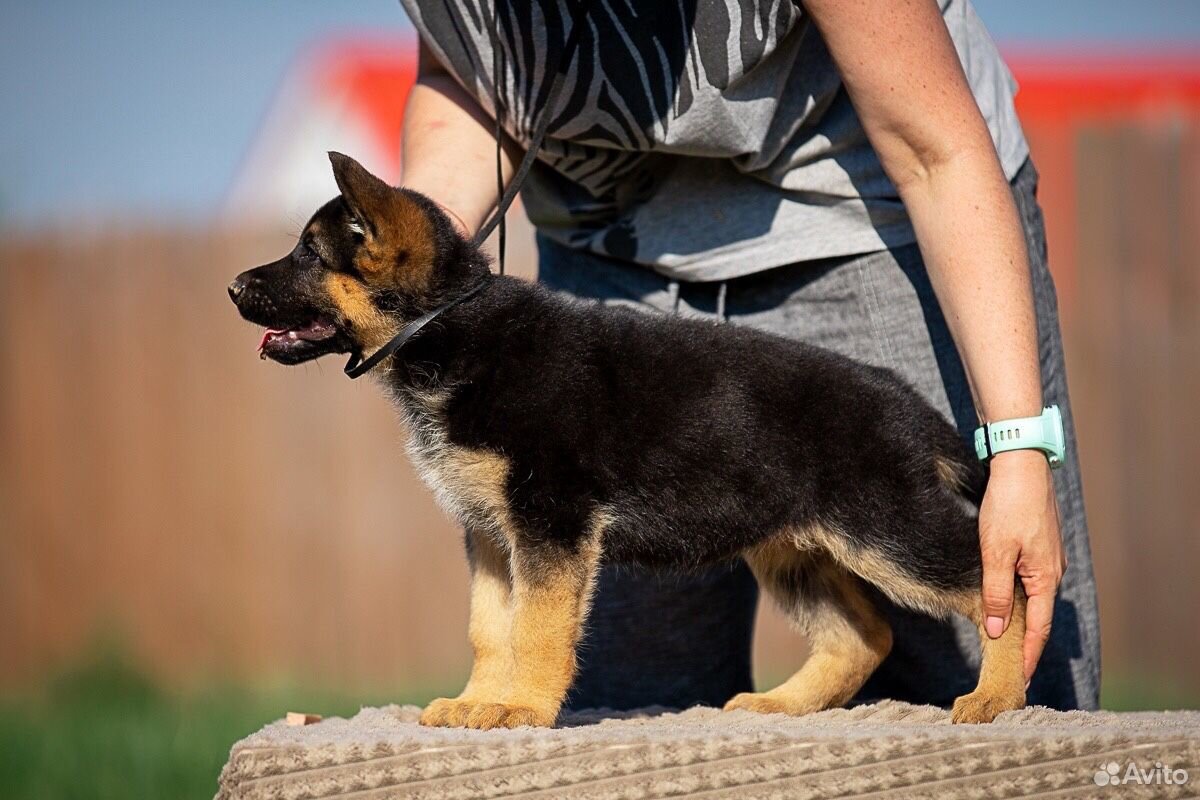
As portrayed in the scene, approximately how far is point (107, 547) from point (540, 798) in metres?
7.25

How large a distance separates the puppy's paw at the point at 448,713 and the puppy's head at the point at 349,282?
1.02 metres

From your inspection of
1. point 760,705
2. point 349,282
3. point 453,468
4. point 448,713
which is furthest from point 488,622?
point 349,282

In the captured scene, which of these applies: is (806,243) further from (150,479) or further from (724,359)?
(150,479)

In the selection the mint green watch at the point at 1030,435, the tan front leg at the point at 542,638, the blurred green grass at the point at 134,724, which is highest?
the mint green watch at the point at 1030,435

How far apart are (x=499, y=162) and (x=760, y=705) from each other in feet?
6.31

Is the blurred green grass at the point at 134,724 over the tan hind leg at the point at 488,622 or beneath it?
beneath

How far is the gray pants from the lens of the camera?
150 inches

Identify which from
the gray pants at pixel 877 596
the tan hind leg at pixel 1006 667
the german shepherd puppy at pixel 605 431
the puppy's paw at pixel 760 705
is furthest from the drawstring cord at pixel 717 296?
the tan hind leg at pixel 1006 667

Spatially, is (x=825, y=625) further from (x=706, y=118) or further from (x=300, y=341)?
(x=300, y=341)

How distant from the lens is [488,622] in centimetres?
350

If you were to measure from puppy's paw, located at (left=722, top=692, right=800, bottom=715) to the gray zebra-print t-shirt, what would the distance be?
1344 mm

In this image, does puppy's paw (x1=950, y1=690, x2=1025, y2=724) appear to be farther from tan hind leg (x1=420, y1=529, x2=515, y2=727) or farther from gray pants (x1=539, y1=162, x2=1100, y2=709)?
tan hind leg (x1=420, y1=529, x2=515, y2=727)

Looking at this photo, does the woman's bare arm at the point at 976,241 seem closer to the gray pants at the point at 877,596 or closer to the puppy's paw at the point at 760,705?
the gray pants at the point at 877,596

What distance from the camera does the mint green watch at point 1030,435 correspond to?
3125 mm
